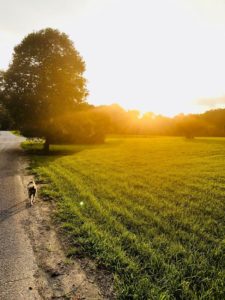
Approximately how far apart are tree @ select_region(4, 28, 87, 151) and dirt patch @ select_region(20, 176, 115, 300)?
21.8 meters

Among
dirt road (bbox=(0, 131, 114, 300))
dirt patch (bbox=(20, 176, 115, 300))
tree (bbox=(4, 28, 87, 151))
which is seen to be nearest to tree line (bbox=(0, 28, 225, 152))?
tree (bbox=(4, 28, 87, 151))

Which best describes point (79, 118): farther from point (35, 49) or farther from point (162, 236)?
point (162, 236)

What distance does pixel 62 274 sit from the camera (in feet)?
18.9

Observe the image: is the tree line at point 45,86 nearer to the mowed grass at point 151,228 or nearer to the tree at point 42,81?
the tree at point 42,81

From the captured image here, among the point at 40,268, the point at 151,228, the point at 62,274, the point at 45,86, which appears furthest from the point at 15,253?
the point at 45,86

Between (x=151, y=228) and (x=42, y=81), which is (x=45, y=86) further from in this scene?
(x=151, y=228)

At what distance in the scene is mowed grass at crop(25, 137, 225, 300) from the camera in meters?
5.39

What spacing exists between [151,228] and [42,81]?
77.5 ft

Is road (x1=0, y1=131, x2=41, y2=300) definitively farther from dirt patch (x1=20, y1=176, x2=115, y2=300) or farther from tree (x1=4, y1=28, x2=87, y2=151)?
tree (x1=4, y1=28, x2=87, y2=151)

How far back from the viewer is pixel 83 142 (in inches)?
1876

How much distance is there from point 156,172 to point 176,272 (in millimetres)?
11431

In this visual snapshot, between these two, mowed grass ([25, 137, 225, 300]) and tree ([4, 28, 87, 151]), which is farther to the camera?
tree ([4, 28, 87, 151])

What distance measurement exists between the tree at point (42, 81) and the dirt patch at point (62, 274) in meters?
21.8

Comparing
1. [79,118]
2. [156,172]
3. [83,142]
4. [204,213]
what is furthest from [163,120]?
[204,213]
